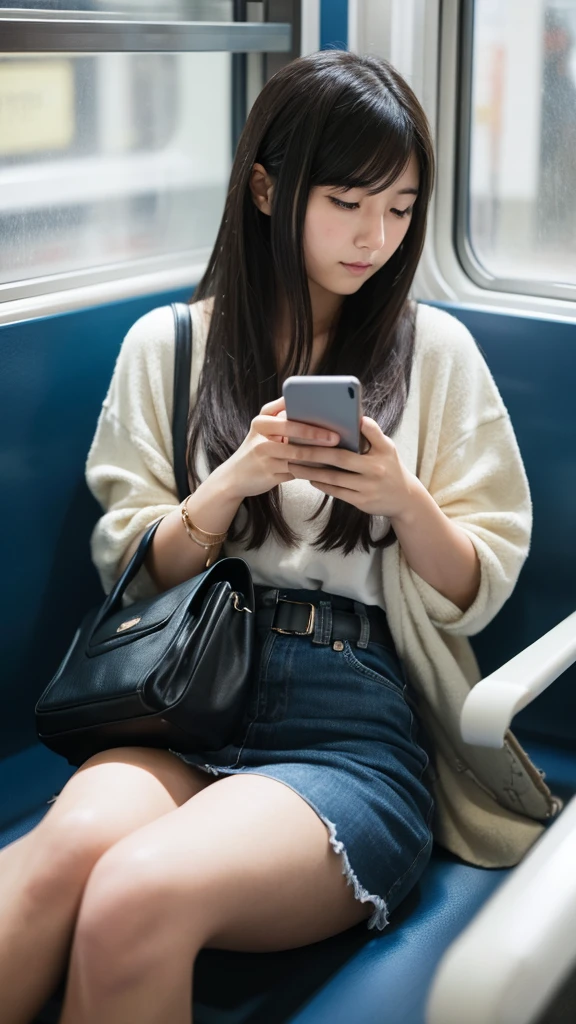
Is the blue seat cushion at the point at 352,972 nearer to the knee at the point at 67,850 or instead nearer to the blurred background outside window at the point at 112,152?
the knee at the point at 67,850

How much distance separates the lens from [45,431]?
1.94 meters

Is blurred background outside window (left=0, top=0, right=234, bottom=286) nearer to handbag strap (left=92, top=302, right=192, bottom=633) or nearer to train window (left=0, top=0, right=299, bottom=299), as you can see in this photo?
train window (left=0, top=0, right=299, bottom=299)

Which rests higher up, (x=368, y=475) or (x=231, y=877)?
(x=368, y=475)

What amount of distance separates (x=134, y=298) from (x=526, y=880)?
4.73 ft

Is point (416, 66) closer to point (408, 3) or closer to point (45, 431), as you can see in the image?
point (408, 3)

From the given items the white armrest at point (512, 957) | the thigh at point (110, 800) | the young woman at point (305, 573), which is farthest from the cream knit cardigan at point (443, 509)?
the white armrest at point (512, 957)

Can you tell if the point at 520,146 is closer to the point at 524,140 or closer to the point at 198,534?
the point at 524,140

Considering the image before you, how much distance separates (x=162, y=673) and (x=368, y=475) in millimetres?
380

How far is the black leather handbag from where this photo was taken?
1477 millimetres

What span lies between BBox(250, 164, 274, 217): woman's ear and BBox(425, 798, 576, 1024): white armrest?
3.75 feet

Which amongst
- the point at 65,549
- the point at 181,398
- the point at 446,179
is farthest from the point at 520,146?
the point at 65,549

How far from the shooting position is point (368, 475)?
152 centimetres

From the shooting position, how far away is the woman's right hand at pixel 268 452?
4.82ft

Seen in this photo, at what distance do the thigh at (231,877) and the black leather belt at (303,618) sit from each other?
9.9 inches
